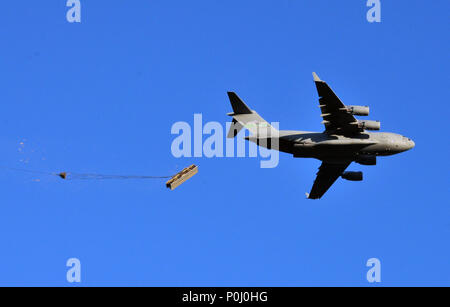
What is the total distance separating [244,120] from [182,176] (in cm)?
411

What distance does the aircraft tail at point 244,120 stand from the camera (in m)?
38.8

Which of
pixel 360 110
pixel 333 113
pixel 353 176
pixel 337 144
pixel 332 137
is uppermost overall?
pixel 360 110

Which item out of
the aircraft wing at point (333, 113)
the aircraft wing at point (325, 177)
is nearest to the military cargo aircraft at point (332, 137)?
the aircraft wing at point (333, 113)

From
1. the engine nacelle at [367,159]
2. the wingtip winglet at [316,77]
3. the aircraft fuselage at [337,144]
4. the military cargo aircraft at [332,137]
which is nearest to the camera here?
the wingtip winglet at [316,77]

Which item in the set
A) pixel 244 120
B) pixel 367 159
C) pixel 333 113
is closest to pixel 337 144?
pixel 333 113

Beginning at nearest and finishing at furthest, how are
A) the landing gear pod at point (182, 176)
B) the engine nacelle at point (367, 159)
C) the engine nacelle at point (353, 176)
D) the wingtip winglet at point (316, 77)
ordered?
the wingtip winglet at point (316, 77) < the landing gear pod at point (182, 176) < the engine nacelle at point (367, 159) < the engine nacelle at point (353, 176)

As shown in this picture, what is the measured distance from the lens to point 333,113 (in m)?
37.4

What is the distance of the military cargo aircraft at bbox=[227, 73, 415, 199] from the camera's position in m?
37.9

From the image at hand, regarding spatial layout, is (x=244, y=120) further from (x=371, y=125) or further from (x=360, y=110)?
(x=371, y=125)

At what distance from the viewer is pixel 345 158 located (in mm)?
39875

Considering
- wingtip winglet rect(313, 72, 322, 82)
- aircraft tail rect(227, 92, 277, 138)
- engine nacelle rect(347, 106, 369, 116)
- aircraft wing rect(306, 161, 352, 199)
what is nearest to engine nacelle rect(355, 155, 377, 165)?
aircraft wing rect(306, 161, 352, 199)

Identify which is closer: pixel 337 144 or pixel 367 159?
pixel 337 144

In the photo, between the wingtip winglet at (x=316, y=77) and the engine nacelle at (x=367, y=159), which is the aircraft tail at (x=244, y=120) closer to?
the wingtip winglet at (x=316, y=77)

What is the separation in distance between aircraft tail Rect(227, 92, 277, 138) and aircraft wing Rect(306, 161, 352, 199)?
432cm
